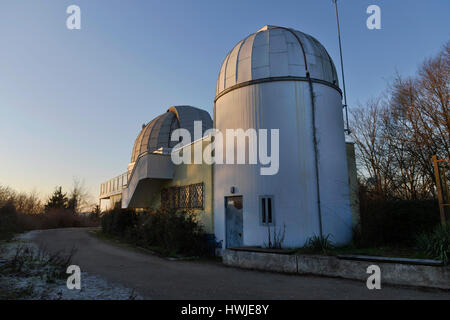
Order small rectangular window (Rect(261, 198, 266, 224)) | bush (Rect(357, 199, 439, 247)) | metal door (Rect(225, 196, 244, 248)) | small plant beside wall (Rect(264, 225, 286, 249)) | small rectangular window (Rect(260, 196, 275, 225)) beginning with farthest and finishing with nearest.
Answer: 1. metal door (Rect(225, 196, 244, 248))
2. small rectangular window (Rect(261, 198, 266, 224))
3. small rectangular window (Rect(260, 196, 275, 225))
4. small plant beside wall (Rect(264, 225, 286, 249))
5. bush (Rect(357, 199, 439, 247))

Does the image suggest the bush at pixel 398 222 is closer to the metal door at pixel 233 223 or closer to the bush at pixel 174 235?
the metal door at pixel 233 223

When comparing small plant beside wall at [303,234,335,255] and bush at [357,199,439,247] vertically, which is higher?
bush at [357,199,439,247]

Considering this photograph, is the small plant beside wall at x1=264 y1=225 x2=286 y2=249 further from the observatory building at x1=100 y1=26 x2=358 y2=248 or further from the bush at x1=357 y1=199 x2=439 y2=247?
the bush at x1=357 y1=199 x2=439 y2=247

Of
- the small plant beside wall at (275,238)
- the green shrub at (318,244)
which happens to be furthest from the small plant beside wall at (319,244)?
the small plant beside wall at (275,238)

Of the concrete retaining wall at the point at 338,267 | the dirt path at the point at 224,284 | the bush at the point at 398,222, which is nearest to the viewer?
the dirt path at the point at 224,284

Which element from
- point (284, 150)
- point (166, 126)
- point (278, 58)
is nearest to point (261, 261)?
point (284, 150)

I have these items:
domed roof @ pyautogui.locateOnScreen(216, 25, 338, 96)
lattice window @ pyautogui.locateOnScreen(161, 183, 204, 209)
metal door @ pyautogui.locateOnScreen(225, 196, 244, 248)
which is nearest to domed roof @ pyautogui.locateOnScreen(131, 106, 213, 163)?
lattice window @ pyautogui.locateOnScreen(161, 183, 204, 209)

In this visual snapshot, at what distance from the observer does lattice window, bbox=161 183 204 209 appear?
13.6m

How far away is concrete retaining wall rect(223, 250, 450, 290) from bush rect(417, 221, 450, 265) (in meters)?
0.48

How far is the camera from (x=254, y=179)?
10.8 metres

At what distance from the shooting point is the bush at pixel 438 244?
21.6 ft

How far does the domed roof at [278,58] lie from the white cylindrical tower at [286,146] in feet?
0.12
